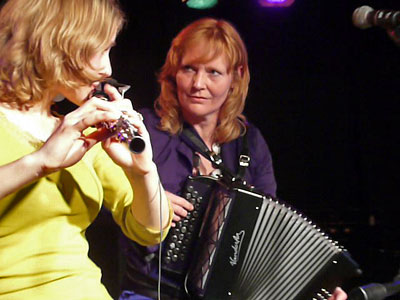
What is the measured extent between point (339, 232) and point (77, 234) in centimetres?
200

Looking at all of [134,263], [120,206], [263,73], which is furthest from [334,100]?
[120,206]

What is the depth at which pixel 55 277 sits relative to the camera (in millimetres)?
1507

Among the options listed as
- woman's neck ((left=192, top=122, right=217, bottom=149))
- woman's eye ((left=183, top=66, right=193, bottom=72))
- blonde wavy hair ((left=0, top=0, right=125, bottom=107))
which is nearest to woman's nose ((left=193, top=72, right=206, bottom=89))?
woman's eye ((left=183, top=66, right=193, bottom=72))

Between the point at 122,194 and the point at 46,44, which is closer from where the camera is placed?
the point at 46,44

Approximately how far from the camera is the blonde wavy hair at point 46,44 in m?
1.55

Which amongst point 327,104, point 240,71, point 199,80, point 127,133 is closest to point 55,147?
point 127,133

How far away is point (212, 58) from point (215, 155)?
0.42 metres

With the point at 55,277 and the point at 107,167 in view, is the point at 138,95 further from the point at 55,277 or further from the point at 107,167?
the point at 55,277

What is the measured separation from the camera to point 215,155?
91.2 inches

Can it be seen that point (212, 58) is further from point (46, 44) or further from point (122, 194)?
point (46, 44)

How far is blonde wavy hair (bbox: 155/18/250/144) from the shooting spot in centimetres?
247

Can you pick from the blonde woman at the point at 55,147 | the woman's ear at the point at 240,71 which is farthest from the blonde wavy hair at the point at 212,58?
the blonde woman at the point at 55,147

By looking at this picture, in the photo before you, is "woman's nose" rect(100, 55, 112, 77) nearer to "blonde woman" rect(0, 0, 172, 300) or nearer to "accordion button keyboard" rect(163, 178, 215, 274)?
"blonde woman" rect(0, 0, 172, 300)

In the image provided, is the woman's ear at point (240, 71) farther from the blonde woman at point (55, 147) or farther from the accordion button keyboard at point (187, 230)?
the blonde woman at point (55, 147)
